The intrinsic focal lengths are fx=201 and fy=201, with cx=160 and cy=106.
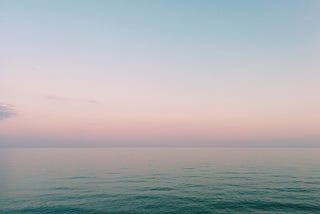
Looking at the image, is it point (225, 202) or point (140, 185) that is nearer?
point (225, 202)

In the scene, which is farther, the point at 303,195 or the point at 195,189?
the point at 195,189

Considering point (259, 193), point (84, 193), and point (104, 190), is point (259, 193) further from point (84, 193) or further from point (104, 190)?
point (84, 193)

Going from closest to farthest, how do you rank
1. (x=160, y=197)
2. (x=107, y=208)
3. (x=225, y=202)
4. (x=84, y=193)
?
(x=107, y=208), (x=225, y=202), (x=160, y=197), (x=84, y=193)

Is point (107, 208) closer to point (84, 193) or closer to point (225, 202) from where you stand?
point (84, 193)

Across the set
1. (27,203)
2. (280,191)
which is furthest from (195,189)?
(27,203)

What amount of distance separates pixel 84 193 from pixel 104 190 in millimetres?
5366

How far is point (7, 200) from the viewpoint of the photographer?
4509 centimetres

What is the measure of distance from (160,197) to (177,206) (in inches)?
277

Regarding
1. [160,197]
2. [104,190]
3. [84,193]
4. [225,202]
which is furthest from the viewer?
[104,190]

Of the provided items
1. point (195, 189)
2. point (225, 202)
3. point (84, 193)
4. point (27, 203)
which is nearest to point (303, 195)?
A: point (225, 202)

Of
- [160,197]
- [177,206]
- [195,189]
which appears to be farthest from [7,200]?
[195,189]

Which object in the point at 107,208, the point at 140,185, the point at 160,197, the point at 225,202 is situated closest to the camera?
the point at 107,208

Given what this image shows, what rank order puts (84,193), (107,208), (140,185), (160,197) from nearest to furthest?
(107,208) → (160,197) → (84,193) → (140,185)

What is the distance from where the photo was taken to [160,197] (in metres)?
46.8
